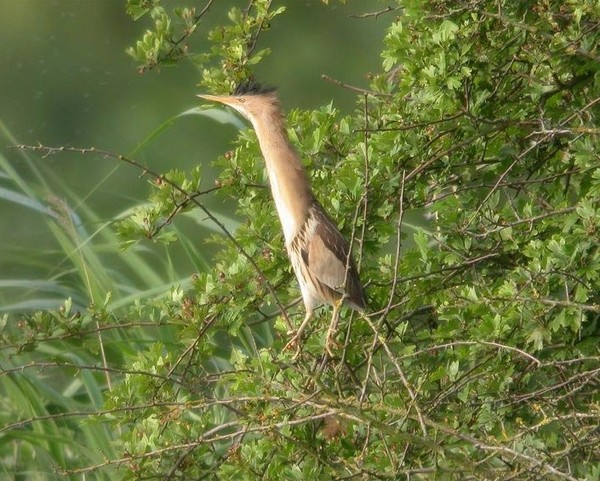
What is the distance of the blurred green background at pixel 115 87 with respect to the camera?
31.2 ft

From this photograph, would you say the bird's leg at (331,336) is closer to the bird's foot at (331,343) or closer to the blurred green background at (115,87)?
the bird's foot at (331,343)

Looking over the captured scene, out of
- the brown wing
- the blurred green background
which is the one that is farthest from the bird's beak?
the blurred green background

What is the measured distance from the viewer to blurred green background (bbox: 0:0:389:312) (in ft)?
31.2

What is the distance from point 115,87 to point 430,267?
340 inches

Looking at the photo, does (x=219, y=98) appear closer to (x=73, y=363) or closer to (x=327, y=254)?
(x=327, y=254)

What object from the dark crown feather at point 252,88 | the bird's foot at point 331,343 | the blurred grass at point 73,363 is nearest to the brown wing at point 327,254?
the bird's foot at point 331,343

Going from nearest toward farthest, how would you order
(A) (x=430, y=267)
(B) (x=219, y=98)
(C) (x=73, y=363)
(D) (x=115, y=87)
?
1. (A) (x=430, y=267)
2. (B) (x=219, y=98)
3. (C) (x=73, y=363)
4. (D) (x=115, y=87)

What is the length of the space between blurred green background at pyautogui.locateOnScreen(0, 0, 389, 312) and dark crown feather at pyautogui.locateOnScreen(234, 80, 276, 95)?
4.59m

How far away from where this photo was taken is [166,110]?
10500 millimetres

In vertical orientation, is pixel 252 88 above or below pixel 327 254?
above

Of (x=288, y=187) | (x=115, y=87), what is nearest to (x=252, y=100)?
(x=288, y=187)

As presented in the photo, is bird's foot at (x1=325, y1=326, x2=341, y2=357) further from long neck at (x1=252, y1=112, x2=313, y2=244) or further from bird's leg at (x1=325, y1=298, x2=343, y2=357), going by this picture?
long neck at (x1=252, y1=112, x2=313, y2=244)

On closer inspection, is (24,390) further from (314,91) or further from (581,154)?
(314,91)

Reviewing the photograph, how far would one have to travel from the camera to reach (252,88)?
343 cm
